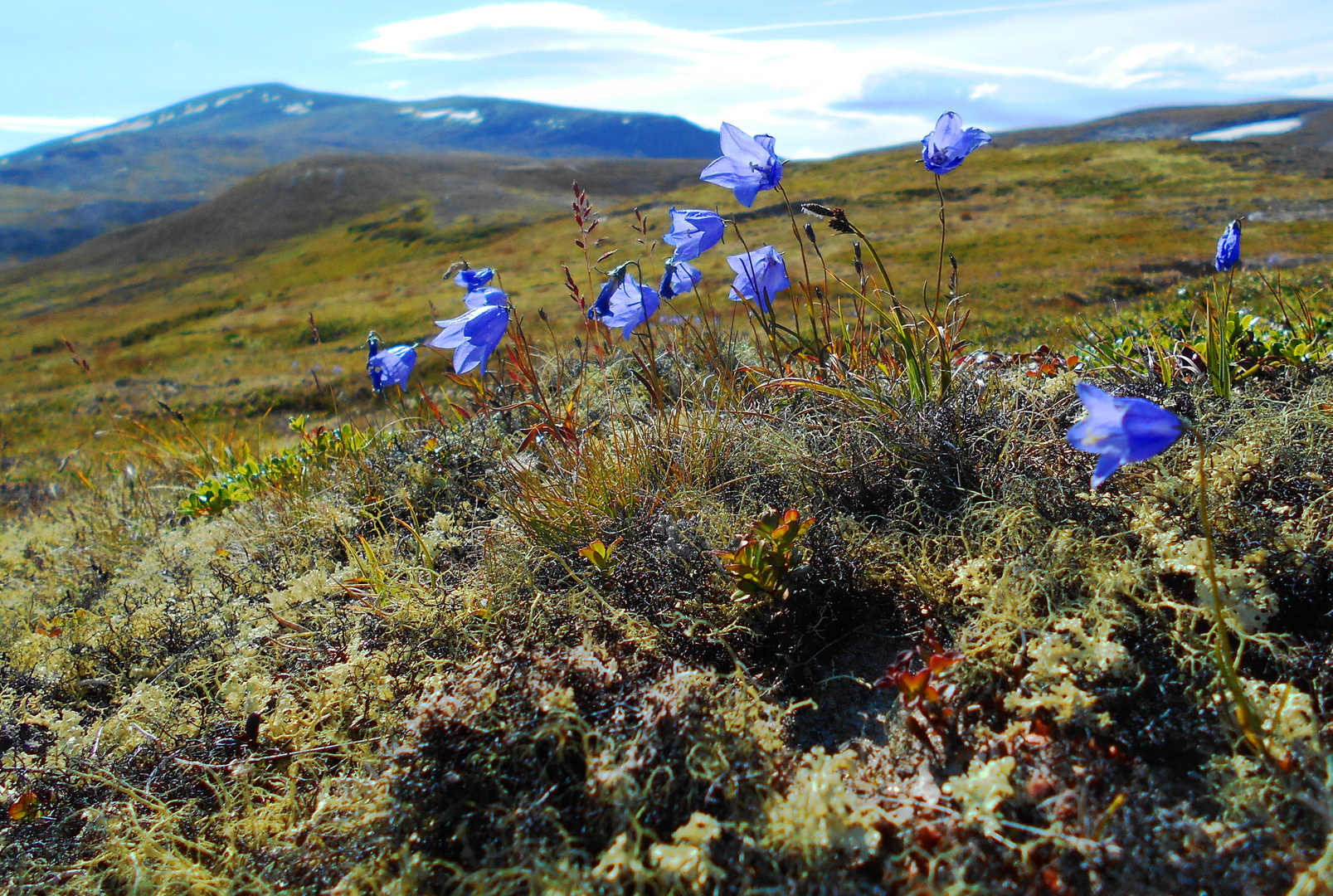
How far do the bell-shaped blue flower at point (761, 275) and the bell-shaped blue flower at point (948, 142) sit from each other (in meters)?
0.75

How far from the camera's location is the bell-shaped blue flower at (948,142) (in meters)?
2.67

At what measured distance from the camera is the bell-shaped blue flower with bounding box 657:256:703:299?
9.61 feet

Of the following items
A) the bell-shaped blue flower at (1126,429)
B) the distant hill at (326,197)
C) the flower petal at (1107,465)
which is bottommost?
the flower petal at (1107,465)

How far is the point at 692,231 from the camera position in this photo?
308 centimetres

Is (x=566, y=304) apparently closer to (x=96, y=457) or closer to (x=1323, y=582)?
(x=96, y=457)

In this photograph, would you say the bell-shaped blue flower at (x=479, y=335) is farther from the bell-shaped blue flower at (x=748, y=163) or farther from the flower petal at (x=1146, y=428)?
the flower petal at (x=1146, y=428)

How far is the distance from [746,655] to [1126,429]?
113 cm

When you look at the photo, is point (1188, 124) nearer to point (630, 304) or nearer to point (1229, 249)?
point (1229, 249)

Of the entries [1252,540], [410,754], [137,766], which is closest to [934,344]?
[1252,540]

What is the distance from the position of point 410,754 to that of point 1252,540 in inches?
88.7

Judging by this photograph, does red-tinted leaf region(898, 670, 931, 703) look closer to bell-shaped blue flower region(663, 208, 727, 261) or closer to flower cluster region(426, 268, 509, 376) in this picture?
flower cluster region(426, 268, 509, 376)

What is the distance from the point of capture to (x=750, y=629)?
2082 millimetres

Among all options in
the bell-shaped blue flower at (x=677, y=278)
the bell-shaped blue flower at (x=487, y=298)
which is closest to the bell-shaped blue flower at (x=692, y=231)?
the bell-shaped blue flower at (x=677, y=278)

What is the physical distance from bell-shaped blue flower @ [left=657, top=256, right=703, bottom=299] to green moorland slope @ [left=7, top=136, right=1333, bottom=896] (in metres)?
0.47
